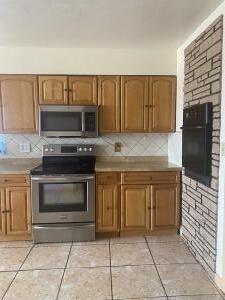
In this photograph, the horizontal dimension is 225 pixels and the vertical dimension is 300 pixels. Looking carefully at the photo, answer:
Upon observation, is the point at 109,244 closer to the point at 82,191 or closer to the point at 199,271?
the point at 82,191

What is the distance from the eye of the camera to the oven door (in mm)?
2906

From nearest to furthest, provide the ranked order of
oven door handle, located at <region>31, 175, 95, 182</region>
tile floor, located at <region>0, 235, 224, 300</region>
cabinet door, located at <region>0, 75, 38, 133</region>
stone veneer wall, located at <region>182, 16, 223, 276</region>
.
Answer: tile floor, located at <region>0, 235, 224, 300</region> → stone veneer wall, located at <region>182, 16, 223, 276</region> → oven door handle, located at <region>31, 175, 95, 182</region> → cabinet door, located at <region>0, 75, 38, 133</region>

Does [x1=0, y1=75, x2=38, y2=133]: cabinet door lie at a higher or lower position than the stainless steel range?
higher

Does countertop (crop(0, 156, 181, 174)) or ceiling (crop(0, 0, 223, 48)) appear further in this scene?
countertop (crop(0, 156, 181, 174))

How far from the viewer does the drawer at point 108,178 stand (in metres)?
3.01

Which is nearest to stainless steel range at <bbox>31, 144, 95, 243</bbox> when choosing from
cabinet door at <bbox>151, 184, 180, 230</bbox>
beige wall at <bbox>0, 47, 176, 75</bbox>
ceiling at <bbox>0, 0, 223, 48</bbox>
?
cabinet door at <bbox>151, 184, 180, 230</bbox>

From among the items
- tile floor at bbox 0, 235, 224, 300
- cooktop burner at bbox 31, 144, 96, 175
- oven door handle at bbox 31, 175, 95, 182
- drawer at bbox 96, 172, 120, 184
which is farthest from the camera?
Answer: cooktop burner at bbox 31, 144, 96, 175

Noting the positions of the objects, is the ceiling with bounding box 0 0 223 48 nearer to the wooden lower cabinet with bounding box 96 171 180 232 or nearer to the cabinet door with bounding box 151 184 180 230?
the wooden lower cabinet with bounding box 96 171 180 232

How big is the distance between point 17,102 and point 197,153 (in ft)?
7.42

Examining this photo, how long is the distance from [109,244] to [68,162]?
3.97 feet

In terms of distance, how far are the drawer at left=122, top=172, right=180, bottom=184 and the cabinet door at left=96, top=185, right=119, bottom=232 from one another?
0.63 ft

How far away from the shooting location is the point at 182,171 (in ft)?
9.97

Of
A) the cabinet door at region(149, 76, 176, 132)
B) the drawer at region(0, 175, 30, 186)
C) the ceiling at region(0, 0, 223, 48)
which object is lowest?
the drawer at region(0, 175, 30, 186)

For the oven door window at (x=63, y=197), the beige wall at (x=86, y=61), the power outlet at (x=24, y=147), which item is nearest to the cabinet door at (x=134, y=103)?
the beige wall at (x=86, y=61)
